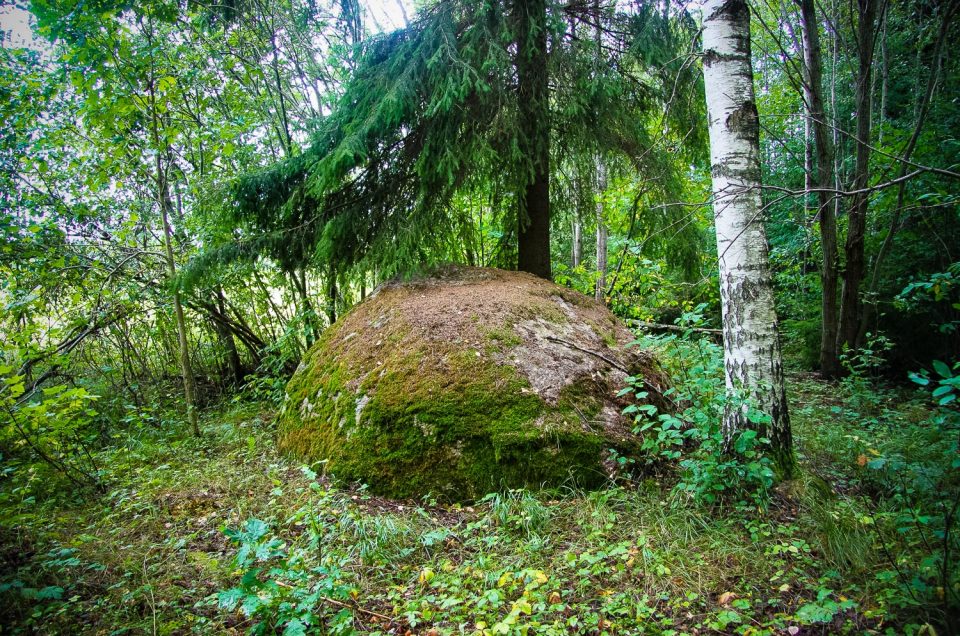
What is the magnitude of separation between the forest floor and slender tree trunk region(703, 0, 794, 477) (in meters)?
0.54

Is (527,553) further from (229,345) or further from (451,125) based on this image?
(229,345)

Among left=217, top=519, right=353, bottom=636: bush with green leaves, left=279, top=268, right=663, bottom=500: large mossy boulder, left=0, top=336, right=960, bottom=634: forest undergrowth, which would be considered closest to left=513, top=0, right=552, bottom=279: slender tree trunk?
left=279, top=268, right=663, bottom=500: large mossy boulder

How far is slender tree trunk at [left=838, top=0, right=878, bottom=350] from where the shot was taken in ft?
18.3

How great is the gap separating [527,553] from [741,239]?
2421 mm

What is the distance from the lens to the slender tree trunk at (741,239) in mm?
2930

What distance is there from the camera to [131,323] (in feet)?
21.2

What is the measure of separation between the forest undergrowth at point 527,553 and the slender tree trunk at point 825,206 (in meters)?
3.19

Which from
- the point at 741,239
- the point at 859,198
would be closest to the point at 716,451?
the point at 741,239

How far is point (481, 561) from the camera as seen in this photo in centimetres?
254

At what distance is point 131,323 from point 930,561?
27.3 feet

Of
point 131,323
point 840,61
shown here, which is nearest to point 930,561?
point 131,323

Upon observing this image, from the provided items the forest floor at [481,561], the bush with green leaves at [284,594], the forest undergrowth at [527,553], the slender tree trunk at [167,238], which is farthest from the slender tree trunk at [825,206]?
the slender tree trunk at [167,238]

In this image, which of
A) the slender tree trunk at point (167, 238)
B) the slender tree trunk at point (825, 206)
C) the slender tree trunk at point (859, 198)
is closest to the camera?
the slender tree trunk at point (167, 238)

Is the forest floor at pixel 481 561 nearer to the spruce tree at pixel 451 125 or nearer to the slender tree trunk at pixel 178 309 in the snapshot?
the slender tree trunk at pixel 178 309
